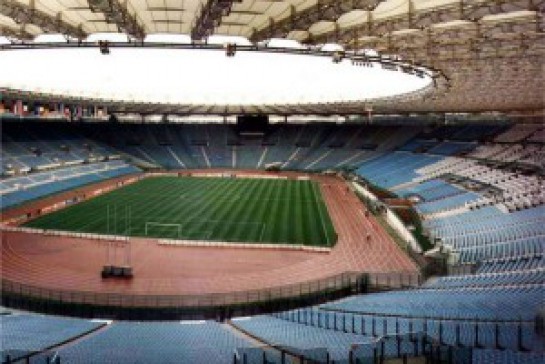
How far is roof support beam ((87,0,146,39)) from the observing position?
17.5 meters

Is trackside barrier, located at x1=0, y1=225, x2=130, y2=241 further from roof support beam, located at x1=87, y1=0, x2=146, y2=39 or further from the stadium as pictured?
roof support beam, located at x1=87, y1=0, x2=146, y2=39

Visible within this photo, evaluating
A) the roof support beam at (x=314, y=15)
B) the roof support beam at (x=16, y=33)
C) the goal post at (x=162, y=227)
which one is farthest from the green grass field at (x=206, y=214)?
the roof support beam at (x=314, y=15)

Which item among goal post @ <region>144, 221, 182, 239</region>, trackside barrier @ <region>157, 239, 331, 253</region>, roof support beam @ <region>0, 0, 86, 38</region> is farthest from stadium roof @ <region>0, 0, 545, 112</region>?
goal post @ <region>144, 221, 182, 239</region>

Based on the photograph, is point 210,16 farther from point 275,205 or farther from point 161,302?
point 275,205

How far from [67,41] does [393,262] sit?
1803 cm

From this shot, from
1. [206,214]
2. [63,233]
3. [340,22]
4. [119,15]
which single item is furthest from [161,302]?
[206,214]

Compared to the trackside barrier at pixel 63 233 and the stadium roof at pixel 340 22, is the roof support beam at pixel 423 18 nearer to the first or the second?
the stadium roof at pixel 340 22

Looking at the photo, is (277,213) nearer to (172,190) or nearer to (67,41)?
(172,190)

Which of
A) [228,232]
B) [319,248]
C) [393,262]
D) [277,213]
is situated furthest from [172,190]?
[393,262]

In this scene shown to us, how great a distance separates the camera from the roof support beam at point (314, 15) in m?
18.6

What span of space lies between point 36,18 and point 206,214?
20.5 metres

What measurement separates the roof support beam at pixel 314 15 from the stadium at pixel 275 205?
4.6 inches

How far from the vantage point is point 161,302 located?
68.8 feet

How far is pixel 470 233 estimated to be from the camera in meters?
28.4
